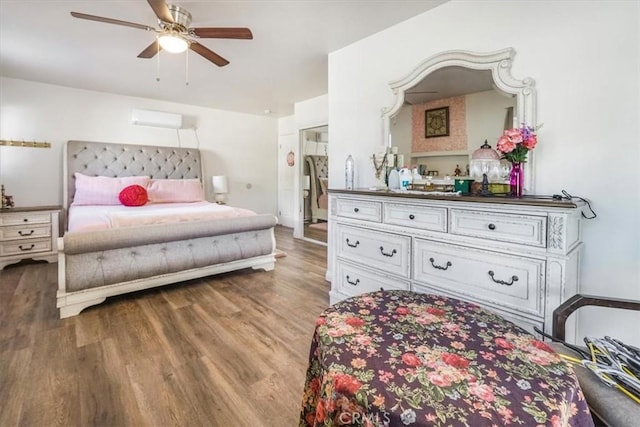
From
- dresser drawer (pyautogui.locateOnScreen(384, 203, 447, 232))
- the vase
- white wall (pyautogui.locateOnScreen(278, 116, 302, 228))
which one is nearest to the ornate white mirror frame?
the vase

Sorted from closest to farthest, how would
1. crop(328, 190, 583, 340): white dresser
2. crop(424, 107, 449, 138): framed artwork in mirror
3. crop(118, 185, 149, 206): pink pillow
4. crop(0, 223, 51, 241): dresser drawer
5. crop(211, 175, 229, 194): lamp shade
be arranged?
crop(328, 190, 583, 340): white dresser
crop(424, 107, 449, 138): framed artwork in mirror
crop(0, 223, 51, 241): dresser drawer
crop(118, 185, 149, 206): pink pillow
crop(211, 175, 229, 194): lamp shade

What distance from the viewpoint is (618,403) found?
0.88 m

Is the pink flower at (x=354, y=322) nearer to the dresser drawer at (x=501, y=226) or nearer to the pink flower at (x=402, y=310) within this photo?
the pink flower at (x=402, y=310)

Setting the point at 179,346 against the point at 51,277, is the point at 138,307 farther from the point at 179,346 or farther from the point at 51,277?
the point at 51,277

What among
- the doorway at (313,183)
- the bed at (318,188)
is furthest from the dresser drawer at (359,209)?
the bed at (318,188)

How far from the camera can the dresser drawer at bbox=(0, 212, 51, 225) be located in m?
3.74

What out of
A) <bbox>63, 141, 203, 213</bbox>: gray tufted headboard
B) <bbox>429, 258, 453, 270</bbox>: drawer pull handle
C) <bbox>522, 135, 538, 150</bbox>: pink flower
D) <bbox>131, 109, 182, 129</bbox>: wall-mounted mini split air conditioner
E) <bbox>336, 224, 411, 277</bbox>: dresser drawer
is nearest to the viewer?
<bbox>522, 135, 538, 150</bbox>: pink flower

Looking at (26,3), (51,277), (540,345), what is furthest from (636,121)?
(51,277)

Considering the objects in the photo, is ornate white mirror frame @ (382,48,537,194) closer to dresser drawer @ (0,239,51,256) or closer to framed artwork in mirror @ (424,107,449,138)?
framed artwork in mirror @ (424,107,449,138)

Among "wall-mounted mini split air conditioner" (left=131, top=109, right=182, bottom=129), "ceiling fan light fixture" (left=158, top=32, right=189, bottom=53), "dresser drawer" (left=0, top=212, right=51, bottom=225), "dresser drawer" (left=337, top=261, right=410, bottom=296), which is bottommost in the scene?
"dresser drawer" (left=337, top=261, right=410, bottom=296)

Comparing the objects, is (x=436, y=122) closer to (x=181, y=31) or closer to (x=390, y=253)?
(x=390, y=253)

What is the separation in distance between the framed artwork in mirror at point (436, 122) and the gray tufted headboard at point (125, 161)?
14.3 ft

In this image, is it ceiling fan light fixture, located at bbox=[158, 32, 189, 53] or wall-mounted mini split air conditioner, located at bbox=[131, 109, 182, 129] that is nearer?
ceiling fan light fixture, located at bbox=[158, 32, 189, 53]

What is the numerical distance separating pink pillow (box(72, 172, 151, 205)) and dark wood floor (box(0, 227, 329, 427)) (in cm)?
134
